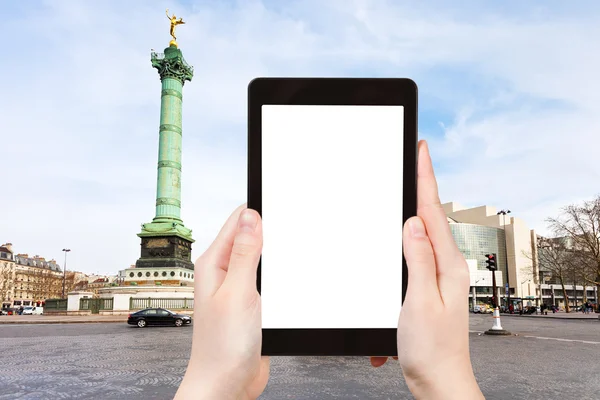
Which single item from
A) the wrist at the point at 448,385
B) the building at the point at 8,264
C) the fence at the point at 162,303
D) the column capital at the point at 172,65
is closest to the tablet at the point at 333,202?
the wrist at the point at 448,385

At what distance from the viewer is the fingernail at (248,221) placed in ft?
4.73

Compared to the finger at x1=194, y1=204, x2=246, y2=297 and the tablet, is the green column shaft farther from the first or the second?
the finger at x1=194, y1=204, x2=246, y2=297

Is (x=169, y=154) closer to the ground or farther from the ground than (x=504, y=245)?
farther from the ground

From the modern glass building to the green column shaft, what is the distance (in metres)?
75.2

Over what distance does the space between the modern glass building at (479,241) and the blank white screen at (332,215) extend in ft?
361

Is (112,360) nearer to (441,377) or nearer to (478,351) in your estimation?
(478,351)

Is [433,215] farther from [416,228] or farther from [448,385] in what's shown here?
[448,385]

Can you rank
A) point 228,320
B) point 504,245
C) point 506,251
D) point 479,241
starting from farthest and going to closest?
point 504,245
point 506,251
point 479,241
point 228,320

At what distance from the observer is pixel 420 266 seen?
1.37m

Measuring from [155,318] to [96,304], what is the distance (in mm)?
20029

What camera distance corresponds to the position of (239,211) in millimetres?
1555

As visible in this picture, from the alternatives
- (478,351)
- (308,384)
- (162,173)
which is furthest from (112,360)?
(162,173)

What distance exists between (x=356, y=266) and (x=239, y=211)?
1.51ft

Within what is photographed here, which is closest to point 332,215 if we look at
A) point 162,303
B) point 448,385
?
point 448,385
